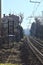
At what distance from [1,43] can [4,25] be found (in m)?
15.2

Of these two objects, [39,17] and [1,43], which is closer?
[1,43]

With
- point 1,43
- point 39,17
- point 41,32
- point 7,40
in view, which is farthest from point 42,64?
point 39,17

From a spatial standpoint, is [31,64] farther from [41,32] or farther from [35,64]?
[41,32]

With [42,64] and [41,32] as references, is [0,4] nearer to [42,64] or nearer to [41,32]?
[42,64]

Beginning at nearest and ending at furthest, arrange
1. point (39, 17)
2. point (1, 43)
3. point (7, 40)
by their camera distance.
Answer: point (1, 43), point (7, 40), point (39, 17)

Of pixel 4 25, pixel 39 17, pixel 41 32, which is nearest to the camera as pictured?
pixel 4 25

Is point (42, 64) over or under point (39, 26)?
over

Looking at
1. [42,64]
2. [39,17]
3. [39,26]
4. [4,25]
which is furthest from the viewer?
[39,17]

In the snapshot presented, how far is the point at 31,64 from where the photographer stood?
1323 centimetres

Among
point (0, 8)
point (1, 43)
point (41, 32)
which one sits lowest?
point (41, 32)

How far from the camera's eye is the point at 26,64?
42.5ft

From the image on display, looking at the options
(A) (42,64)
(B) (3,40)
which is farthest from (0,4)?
(A) (42,64)

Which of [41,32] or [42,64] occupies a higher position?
[42,64]

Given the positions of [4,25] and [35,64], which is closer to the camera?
[35,64]
